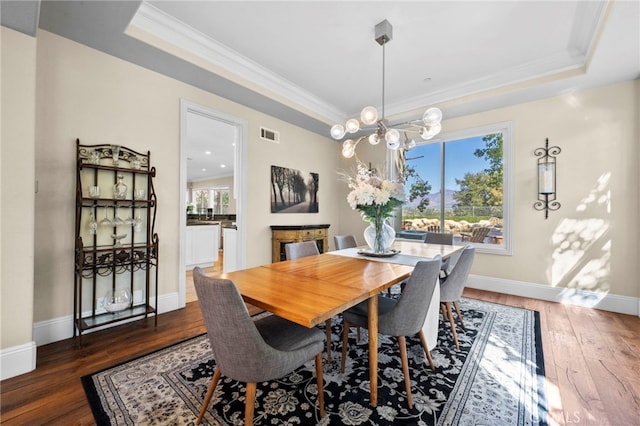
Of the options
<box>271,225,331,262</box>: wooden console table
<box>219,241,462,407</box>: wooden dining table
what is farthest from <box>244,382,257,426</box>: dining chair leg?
<box>271,225,331,262</box>: wooden console table

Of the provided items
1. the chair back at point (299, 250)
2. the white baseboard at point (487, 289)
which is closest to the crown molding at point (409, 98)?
the chair back at point (299, 250)

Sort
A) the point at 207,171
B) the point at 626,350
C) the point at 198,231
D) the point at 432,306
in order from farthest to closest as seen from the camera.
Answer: the point at 207,171 < the point at 198,231 < the point at 626,350 < the point at 432,306

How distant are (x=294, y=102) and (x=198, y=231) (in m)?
3.25

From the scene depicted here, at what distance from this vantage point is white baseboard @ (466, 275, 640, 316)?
10.1 ft

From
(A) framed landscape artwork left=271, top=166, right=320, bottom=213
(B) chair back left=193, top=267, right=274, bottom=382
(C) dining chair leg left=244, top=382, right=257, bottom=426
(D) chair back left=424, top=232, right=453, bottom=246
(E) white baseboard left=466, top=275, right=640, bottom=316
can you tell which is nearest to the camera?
(B) chair back left=193, top=267, right=274, bottom=382

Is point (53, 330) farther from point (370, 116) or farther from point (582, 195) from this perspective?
point (582, 195)

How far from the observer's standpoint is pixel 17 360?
1.86 metres

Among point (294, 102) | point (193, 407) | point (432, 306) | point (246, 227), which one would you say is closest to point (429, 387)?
point (432, 306)

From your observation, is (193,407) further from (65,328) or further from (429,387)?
(65,328)

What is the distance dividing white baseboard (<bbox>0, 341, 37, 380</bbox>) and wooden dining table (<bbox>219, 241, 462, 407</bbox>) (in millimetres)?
1613

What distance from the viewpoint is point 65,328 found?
7.81ft

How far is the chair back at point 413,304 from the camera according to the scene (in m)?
1.57

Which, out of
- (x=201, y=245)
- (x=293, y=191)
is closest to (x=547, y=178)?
(x=293, y=191)

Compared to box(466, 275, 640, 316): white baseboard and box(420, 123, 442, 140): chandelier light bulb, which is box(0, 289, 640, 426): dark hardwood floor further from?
box(420, 123, 442, 140): chandelier light bulb
